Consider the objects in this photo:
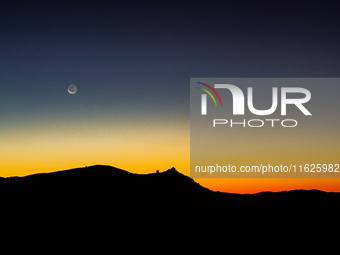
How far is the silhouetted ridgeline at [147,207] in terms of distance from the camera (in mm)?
45625

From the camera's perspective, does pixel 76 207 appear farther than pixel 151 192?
No

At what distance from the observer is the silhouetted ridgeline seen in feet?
150

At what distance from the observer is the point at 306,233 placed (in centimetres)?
5556

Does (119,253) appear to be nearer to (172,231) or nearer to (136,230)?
(136,230)

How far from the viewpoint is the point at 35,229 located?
39.6m

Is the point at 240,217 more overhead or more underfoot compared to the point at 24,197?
more underfoot

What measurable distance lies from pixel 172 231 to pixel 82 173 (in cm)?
2961

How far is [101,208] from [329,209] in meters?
58.8

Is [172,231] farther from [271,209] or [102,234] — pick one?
[271,209]

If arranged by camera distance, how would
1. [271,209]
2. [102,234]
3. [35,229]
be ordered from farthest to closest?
[271,209]
[102,234]
[35,229]

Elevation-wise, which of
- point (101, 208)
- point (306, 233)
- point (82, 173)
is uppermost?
point (82, 173)

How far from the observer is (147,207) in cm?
6222

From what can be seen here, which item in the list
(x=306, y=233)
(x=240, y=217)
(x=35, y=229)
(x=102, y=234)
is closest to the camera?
(x=35, y=229)

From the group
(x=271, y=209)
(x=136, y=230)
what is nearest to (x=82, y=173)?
(x=136, y=230)
